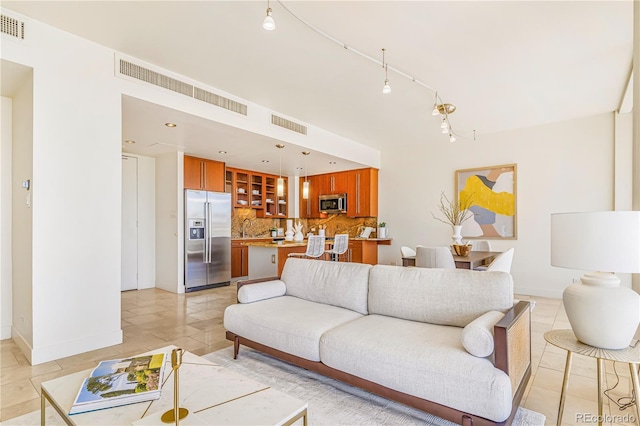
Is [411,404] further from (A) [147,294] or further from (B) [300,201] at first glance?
(B) [300,201]

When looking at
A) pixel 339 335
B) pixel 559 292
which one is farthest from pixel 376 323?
pixel 559 292

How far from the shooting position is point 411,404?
5.84ft

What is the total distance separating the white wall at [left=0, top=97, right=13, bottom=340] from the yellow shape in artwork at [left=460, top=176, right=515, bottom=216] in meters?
6.44

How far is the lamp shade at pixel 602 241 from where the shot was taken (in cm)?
152

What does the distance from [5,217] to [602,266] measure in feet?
16.4

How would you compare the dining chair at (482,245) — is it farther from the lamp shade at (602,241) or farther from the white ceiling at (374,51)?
the lamp shade at (602,241)

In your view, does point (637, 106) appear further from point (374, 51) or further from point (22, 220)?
point (22, 220)

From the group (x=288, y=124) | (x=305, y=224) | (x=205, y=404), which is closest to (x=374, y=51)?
(x=288, y=124)

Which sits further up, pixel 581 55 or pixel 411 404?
pixel 581 55

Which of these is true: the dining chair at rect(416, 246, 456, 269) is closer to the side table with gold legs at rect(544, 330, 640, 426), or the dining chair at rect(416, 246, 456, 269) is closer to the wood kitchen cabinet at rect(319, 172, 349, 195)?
the side table with gold legs at rect(544, 330, 640, 426)

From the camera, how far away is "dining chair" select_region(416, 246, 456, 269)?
3.40m

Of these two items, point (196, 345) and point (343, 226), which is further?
point (343, 226)

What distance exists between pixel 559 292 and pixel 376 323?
4361 millimetres

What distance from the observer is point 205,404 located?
1.37 metres
